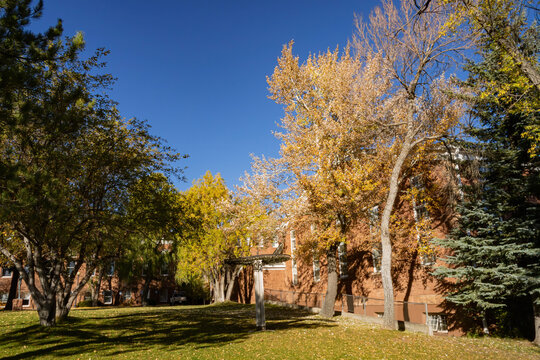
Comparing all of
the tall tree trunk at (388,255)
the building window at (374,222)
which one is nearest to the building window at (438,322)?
the tall tree trunk at (388,255)

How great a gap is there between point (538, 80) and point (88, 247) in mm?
18983

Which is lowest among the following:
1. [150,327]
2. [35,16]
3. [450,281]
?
[150,327]

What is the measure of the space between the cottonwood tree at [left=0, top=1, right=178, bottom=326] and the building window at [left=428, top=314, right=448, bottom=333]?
565 inches

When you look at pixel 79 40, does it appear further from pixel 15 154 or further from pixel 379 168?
pixel 379 168

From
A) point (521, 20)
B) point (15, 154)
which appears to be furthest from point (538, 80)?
point (15, 154)

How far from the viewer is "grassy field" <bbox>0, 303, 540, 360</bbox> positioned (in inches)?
376

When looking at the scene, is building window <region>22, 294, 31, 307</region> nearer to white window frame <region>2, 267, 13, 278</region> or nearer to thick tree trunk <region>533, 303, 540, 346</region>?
white window frame <region>2, 267, 13, 278</region>

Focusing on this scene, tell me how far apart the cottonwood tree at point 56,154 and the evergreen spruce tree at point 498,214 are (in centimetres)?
1298

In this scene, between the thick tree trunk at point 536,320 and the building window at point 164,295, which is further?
the building window at point 164,295

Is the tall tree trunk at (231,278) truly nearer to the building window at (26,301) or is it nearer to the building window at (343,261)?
the building window at (343,261)

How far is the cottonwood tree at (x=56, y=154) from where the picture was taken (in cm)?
768

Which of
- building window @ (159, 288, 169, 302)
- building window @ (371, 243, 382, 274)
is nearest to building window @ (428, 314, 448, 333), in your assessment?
building window @ (371, 243, 382, 274)

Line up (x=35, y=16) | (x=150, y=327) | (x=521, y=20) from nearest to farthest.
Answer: (x=35, y=16) → (x=521, y=20) → (x=150, y=327)

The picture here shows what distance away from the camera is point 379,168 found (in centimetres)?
1847
